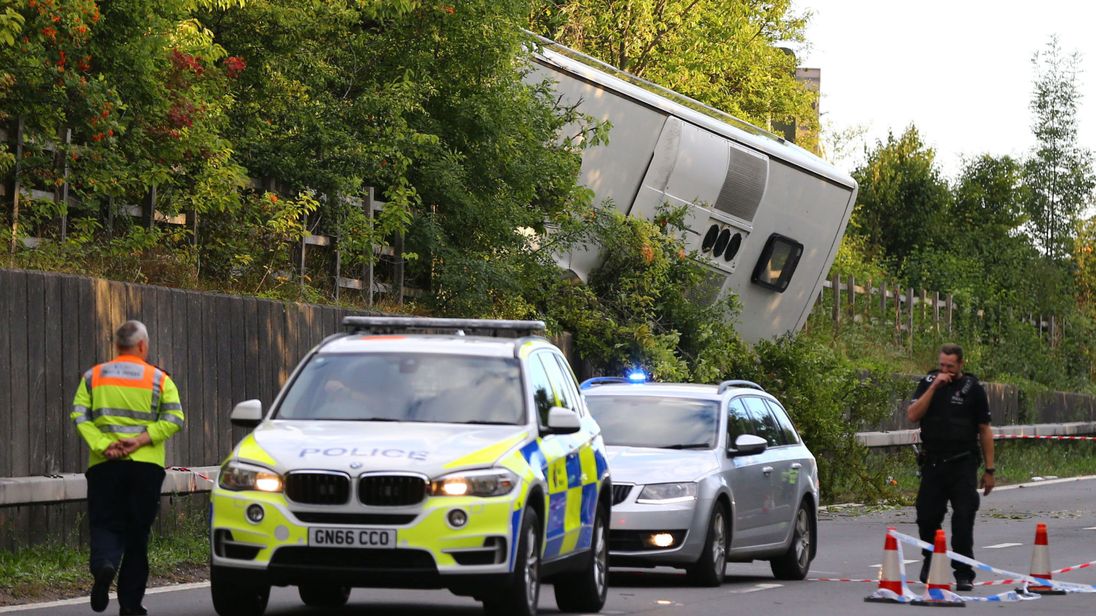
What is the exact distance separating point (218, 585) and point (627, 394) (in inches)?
237

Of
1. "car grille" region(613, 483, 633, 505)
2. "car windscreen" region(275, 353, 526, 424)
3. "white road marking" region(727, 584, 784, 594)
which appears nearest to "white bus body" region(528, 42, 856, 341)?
"white road marking" region(727, 584, 784, 594)

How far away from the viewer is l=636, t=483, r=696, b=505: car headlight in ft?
48.6

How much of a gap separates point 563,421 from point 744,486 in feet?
15.2

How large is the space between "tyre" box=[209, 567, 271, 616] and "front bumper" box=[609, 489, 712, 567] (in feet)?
12.6

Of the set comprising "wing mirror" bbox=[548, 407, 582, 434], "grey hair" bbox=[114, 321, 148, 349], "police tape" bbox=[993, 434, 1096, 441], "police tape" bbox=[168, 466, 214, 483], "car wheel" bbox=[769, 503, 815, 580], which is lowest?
"police tape" bbox=[993, 434, 1096, 441]

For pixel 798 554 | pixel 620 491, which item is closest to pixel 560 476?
pixel 620 491

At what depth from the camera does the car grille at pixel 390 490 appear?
10.7 m

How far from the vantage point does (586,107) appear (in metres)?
27.1

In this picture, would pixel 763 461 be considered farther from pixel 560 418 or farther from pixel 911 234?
pixel 911 234

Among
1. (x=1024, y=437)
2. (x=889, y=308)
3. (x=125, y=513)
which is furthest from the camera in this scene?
(x=889, y=308)

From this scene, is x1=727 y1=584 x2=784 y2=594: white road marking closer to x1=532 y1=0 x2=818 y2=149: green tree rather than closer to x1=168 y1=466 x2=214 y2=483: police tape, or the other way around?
x1=168 y1=466 x2=214 y2=483: police tape

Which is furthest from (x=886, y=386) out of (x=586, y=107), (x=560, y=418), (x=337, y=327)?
(x=560, y=418)

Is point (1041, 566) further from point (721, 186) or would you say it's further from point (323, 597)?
point (721, 186)

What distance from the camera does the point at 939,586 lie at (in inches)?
544
